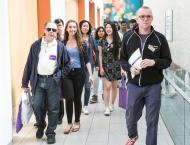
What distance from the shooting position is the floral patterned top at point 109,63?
7.70 metres

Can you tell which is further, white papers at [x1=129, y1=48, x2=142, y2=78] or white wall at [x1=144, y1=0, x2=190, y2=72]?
white wall at [x1=144, y1=0, x2=190, y2=72]

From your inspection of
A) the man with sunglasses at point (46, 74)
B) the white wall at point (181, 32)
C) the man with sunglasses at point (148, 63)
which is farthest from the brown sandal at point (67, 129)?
the white wall at point (181, 32)

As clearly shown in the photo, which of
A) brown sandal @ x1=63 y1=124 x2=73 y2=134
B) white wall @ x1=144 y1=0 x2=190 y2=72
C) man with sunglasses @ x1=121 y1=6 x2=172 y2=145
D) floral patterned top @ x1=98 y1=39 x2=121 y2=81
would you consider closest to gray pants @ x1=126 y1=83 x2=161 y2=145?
man with sunglasses @ x1=121 y1=6 x2=172 y2=145

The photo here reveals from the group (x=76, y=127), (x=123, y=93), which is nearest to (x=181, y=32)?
(x=76, y=127)

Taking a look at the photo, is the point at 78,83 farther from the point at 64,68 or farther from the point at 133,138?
the point at 133,138

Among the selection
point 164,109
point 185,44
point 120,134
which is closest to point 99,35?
point 164,109

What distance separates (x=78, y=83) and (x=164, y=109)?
1.79 meters

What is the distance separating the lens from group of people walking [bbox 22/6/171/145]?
4.72m

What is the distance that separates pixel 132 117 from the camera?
4977 mm

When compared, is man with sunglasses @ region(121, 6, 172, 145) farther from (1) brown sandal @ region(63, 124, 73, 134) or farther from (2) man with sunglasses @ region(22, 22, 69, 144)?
(1) brown sandal @ region(63, 124, 73, 134)

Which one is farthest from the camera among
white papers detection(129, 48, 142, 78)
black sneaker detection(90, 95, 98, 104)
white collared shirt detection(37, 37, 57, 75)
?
black sneaker detection(90, 95, 98, 104)

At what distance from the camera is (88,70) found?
6.78 m

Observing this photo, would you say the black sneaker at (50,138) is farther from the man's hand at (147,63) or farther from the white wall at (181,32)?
the white wall at (181,32)

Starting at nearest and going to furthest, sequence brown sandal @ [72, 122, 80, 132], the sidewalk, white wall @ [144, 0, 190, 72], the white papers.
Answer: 1. the white papers
2. white wall @ [144, 0, 190, 72]
3. the sidewalk
4. brown sandal @ [72, 122, 80, 132]
